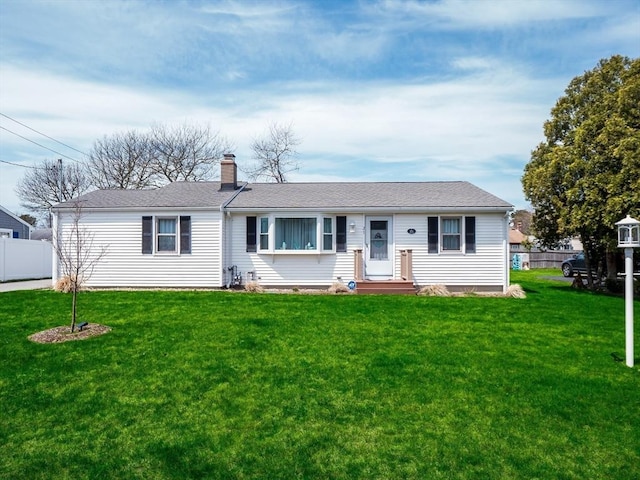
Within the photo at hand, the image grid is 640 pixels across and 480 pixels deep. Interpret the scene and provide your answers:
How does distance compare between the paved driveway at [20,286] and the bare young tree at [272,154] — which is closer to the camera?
the paved driveway at [20,286]

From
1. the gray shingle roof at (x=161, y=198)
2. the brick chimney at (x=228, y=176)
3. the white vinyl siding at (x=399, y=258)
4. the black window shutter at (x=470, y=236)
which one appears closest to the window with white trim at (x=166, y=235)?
the gray shingle roof at (x=161, y=198)

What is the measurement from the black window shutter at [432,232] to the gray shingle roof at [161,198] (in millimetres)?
7205

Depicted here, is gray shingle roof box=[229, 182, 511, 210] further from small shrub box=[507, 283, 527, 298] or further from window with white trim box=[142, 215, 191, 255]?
small shrub box=[507, 283, 527, 298]

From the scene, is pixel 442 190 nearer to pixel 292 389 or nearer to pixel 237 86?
pixel 237 86

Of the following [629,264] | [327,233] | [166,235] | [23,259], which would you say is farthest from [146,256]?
[629,264]

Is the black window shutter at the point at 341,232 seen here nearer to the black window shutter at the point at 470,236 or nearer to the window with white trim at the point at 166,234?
the black window shutter at the point at 470,236

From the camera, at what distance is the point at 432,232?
14.6 meters

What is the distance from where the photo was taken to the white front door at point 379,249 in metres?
14.7

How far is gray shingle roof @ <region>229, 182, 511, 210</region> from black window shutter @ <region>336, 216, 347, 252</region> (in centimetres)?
54

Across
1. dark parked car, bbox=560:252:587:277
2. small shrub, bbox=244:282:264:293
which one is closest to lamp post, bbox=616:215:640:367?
small shrub, bbox=244:282:264:293

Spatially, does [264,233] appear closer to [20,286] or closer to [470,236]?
[470,236]

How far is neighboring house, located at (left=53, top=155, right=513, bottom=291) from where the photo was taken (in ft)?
47.5

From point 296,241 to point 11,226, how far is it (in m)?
21.7

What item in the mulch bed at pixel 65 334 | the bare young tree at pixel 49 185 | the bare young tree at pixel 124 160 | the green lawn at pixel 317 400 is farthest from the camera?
the bare young tree at pixel 49 185
